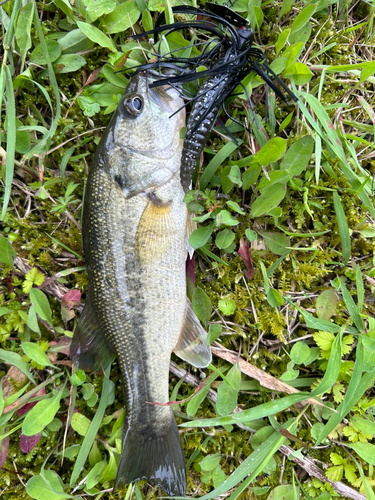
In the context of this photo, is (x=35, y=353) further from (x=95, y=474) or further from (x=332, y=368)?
(x=332, y=368)

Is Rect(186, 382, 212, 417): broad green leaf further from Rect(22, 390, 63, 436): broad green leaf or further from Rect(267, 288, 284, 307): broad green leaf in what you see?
Rect(22, 390, 63, 436): broad green leaf

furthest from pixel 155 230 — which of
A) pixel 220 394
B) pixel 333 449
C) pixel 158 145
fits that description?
pixel 333 449

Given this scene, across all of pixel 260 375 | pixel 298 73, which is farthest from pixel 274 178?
pixel 260 375

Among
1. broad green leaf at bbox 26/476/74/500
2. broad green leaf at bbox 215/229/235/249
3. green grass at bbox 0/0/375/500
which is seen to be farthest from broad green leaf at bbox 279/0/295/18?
broad green leaf at bbox 26/476/74/500

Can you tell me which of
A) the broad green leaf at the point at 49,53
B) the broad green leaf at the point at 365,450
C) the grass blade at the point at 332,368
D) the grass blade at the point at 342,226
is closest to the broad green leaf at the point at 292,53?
the grass blade at the point at 342,226

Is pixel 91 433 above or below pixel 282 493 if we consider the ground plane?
above
